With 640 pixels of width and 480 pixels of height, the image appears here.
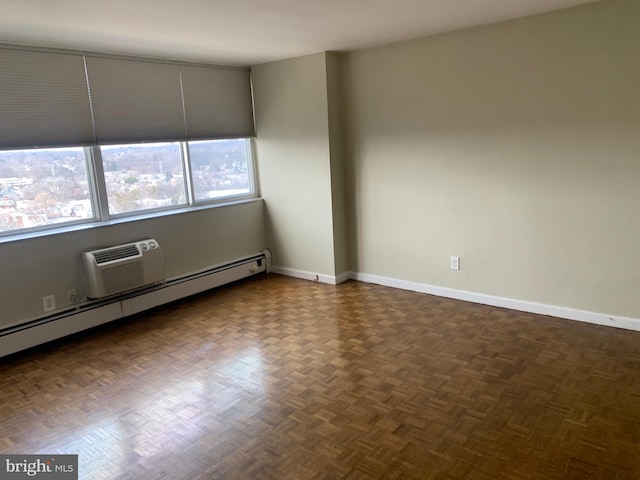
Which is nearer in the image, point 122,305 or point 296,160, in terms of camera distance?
point 122,305

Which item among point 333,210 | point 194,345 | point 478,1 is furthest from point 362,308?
point 478,1

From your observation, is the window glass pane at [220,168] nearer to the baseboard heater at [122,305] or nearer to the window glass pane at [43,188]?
the baseboard heater at [122,305]

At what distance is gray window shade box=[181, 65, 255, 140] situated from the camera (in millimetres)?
4555

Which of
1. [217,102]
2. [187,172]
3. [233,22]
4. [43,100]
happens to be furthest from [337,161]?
[43,100]

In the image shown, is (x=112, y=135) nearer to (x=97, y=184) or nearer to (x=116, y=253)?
(x=97, y=184)

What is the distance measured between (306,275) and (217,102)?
2.01 m

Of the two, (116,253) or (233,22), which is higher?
(233,22)

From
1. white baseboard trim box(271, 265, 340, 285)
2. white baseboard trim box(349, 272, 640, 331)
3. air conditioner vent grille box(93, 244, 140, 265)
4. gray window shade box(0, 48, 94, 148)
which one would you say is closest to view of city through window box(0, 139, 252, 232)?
gray window shade box(0, 48, 94, 148)

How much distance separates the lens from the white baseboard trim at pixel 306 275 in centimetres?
484

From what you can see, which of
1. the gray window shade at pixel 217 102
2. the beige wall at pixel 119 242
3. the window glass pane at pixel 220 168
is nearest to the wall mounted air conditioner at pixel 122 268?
the beige wall at pixel 119 242

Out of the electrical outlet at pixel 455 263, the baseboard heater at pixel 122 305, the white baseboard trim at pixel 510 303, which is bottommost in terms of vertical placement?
the white baseboard trim at pixel 510 303

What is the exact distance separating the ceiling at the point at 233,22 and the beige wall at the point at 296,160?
1.84 feet

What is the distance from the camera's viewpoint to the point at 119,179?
4.15 m

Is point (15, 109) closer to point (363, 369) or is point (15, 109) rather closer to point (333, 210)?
point (333, 210)
